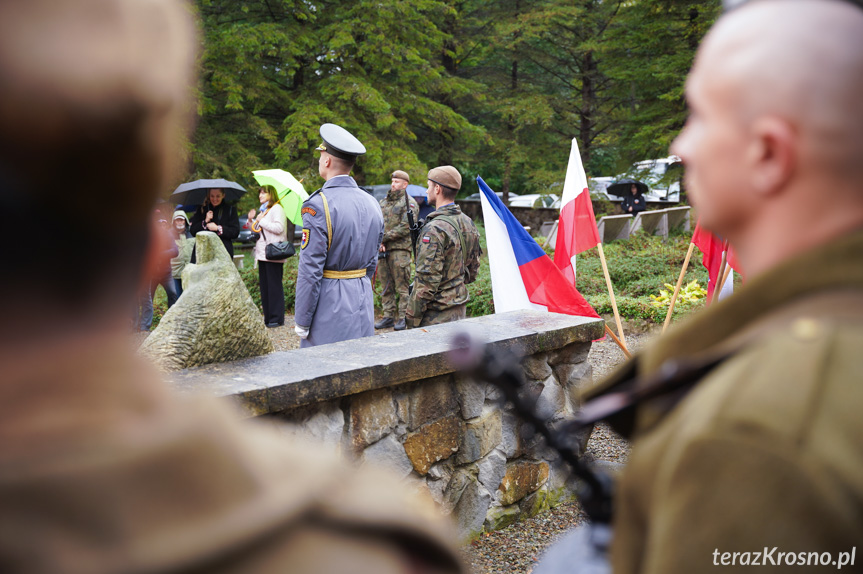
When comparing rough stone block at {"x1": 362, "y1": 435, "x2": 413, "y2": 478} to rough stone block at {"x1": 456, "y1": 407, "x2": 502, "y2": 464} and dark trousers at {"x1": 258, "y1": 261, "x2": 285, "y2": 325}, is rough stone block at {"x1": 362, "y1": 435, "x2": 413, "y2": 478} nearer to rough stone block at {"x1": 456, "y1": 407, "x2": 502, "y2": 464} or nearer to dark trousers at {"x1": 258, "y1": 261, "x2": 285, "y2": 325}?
rough stone block at {"x1": 456, "y1": 407, "x2": 502, "y2": 464}

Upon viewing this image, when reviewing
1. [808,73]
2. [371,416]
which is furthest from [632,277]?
[808,73]

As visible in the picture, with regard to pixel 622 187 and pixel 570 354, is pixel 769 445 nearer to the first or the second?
pixel 570 354

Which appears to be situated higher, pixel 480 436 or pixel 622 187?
pixel 622 187

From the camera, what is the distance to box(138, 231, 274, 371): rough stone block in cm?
329

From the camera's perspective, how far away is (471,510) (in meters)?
4.32

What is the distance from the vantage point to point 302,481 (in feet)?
2.05

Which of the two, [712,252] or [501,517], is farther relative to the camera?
[712,252]

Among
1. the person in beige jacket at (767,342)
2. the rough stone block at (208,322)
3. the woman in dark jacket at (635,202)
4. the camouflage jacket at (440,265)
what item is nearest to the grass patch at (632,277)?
Result: the camouflage jacket at (440,265)

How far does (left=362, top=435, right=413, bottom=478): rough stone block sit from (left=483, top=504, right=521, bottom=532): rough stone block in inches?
31.6

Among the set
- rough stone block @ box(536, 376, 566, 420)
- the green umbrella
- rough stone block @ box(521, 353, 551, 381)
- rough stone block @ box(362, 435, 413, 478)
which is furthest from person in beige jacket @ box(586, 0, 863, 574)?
the green umbrella

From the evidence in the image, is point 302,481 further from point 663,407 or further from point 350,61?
point 350,61

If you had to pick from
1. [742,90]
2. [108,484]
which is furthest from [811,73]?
[108,484]

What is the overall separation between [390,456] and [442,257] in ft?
9.98

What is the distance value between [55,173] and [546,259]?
5.14m
